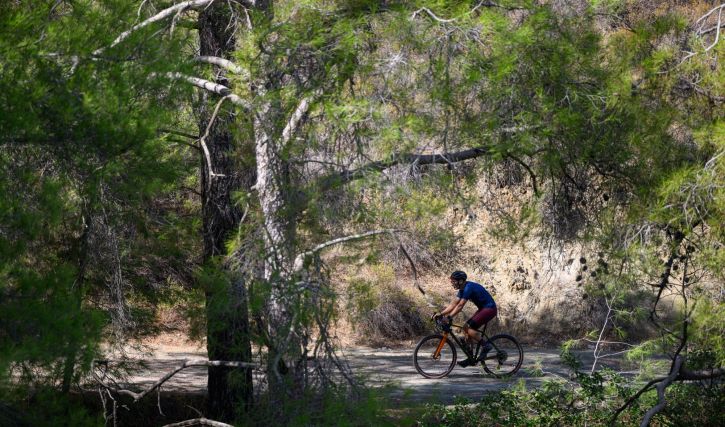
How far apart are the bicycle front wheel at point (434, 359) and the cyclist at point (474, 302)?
0.36 metres

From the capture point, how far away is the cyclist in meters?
14.2

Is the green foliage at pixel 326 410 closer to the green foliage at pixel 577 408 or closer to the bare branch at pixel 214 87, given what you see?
the bare branch at pixel 214 87

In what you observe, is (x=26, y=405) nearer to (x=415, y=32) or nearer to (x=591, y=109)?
(x=415, y=32)

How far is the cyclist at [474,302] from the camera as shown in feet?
46.5

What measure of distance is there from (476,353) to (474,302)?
0.94 meters

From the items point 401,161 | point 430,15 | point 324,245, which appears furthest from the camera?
point 430,15

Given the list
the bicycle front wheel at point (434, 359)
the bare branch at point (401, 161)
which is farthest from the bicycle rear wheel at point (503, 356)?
the bare branch at point (401, 161)

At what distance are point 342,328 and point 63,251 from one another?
1088 cm

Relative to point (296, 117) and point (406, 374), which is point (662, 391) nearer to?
point (296, 117)

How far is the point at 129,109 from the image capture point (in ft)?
22.8

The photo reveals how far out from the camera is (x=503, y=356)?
1505cm

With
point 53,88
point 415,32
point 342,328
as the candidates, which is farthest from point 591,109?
point 342,328

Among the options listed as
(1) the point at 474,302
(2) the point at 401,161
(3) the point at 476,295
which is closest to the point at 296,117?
(2) the point at 401,161

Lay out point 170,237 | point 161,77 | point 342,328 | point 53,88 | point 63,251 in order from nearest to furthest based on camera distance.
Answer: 1. point 53,88
2. point 161,77
3. point 63,251
4. point 170,237
5. point 342,328
